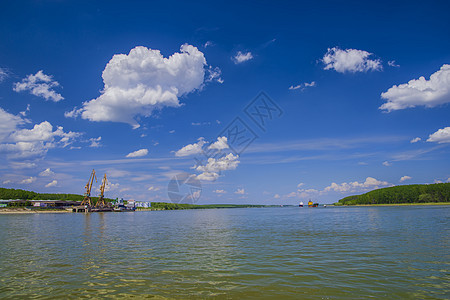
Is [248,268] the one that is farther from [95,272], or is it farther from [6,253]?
[6,253]

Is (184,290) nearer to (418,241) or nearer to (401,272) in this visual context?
(401,272)

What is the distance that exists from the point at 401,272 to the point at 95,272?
20194 mm

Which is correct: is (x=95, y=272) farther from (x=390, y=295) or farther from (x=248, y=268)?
(x=390, y=295)

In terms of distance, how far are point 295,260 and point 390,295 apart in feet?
28.2

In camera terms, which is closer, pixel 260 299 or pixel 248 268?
pixel 260 299

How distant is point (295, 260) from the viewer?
20.3 m

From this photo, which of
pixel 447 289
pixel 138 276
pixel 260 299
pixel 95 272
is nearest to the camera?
pixel 260 299

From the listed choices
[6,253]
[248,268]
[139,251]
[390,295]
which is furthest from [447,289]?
[6,253]

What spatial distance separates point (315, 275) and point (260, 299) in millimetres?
5722

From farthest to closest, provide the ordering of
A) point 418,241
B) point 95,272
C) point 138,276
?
point 418,241 → point 95,272 → point 138,276

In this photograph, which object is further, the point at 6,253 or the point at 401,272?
the point at 6,253

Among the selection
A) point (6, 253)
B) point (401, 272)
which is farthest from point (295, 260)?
point (6, 253)

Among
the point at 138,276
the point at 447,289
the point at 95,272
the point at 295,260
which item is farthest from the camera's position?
the point at 295,260

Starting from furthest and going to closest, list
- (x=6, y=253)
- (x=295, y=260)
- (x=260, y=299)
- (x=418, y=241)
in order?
1. (x=418, y=241)
2. (x=6, y=253)
3. (x=295, y=260)
4. (x=260, y=299)
